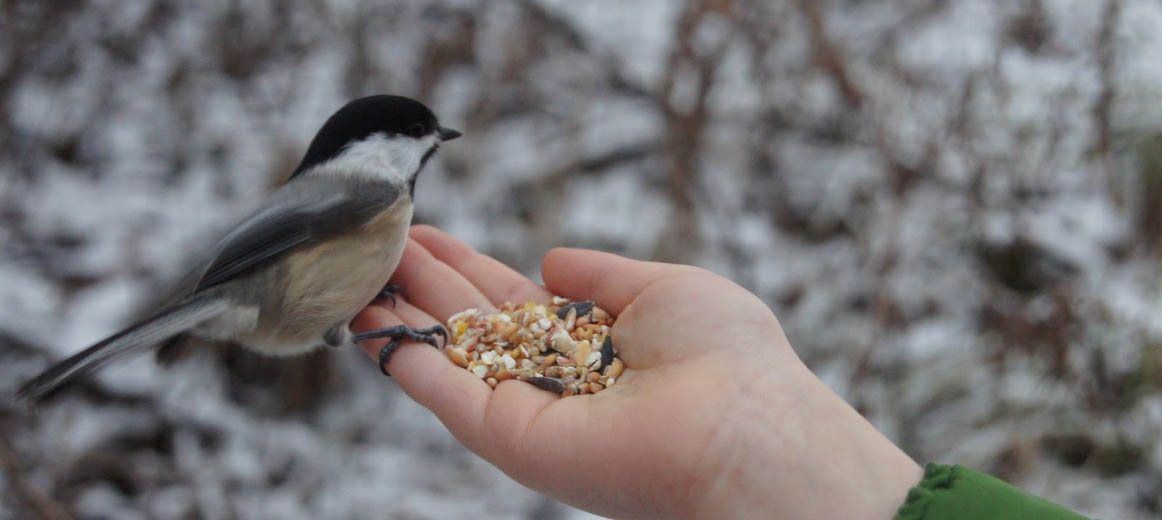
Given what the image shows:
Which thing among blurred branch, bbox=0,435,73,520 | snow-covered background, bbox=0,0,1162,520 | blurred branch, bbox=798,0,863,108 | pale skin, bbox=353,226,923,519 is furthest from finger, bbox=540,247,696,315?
blurred branch, bbox=798,0,863,108

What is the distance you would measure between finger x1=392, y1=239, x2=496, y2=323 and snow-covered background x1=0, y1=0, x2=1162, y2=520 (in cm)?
55

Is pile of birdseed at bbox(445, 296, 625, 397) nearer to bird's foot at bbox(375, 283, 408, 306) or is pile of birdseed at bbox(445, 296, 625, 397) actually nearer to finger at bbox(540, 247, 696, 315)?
finger at bbox(540, 247, 696, 315)

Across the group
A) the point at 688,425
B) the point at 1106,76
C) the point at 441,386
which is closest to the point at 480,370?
the point at 441,386

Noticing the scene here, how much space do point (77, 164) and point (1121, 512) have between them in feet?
8.28

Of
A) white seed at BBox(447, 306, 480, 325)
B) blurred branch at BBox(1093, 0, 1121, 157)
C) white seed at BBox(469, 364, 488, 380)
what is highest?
blurred branch at BBox(1093, 0, 1121, 157)

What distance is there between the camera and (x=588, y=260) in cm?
121

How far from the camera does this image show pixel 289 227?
45.3 inches

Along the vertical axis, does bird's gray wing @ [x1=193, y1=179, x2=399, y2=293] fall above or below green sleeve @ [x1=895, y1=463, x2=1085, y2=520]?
below


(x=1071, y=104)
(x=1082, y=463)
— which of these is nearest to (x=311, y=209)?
(x=1082, y=463)

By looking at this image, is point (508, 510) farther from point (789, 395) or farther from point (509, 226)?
point (789, 395)

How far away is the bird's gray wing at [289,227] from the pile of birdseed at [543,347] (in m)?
0.21

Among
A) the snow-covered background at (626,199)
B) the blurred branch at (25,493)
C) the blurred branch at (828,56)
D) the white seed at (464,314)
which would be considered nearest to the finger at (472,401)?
the white seed at (464,314)

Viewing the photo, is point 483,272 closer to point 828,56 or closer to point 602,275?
point 602,275

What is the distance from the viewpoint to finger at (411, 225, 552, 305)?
1.31m
